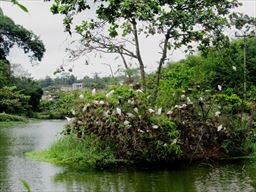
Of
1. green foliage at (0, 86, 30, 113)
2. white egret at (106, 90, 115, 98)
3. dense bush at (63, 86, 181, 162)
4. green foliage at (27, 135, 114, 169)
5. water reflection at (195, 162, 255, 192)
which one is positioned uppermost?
green foliage at (0, 86, 30, 113)

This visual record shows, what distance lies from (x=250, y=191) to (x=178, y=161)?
3.05 m

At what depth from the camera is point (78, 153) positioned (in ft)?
33.3

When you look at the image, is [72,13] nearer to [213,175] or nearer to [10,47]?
[213,175]

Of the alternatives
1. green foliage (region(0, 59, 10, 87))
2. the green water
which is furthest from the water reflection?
green foliage (region(0, 59, 10, 87))

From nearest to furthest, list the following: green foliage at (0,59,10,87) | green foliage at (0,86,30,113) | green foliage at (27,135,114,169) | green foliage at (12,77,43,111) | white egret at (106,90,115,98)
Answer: green foliage at (27,135,114,169)
white egret at (106,90,115,98)
green foliage at (0,86,30,113)
green foliage at (0,59,10,87)
green foliage at (12,77,43,111)

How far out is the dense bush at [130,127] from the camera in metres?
9.47

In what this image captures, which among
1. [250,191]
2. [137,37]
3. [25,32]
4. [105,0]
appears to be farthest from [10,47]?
[250,191]

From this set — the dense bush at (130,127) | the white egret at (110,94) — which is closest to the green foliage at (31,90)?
the white egret at (110,94)

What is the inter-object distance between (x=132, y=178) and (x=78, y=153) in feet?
6.55

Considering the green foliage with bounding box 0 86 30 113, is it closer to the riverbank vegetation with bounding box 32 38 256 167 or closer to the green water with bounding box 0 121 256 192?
the riverbank vegetation with bounding box 32 38 256 167

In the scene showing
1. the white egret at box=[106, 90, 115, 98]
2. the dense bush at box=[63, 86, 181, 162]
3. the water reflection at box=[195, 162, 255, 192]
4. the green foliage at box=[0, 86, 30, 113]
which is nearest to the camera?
the water reflection at box=[195, 162, 255, 192]

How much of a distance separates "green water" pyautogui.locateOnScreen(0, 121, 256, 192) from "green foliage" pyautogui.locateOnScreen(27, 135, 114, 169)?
0.41 meters

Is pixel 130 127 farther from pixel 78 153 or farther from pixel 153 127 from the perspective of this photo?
pixel 78 153

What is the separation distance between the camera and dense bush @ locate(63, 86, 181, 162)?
9469 mm
